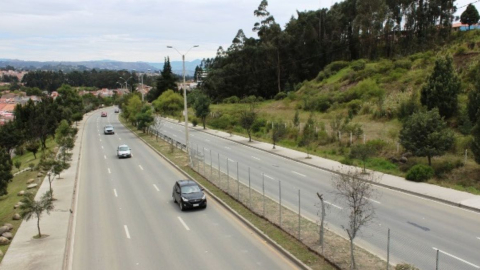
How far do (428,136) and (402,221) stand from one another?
9.85 meters

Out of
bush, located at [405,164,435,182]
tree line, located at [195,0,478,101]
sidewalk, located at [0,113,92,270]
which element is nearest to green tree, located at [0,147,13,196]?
sidewalk, located at [0,113,92,270]

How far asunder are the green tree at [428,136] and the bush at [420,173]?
49.0 inches

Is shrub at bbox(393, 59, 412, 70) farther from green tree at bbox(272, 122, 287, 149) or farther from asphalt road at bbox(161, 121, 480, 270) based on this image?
asphalt road at bbox(161, 121, 480, 270)

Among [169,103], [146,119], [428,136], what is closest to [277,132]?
[428,136]

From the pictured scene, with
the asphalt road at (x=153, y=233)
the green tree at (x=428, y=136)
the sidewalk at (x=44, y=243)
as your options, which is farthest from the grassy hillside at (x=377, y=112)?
the sidewalk at (x=44, y=243)

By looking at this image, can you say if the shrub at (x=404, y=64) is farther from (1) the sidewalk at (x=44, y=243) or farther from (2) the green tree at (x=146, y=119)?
(1) the sidewalk at (x=44, y=243)

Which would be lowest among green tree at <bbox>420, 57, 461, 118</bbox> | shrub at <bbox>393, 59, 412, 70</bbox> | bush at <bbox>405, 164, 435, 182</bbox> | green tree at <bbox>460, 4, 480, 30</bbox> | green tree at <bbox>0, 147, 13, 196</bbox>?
green tree at <bbox>0, 147, 13, 196</bbox>

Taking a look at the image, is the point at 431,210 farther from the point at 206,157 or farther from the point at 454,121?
the point at 206,157

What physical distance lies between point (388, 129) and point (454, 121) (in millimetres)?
5649

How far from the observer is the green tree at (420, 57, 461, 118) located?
35.0 m

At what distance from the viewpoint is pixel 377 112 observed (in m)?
45.5

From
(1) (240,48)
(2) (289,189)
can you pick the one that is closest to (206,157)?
(2) (289,189)

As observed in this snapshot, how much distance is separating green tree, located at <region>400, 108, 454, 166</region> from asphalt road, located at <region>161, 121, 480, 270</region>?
4505 millimetres

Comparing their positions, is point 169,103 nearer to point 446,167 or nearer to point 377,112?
point 377,112
